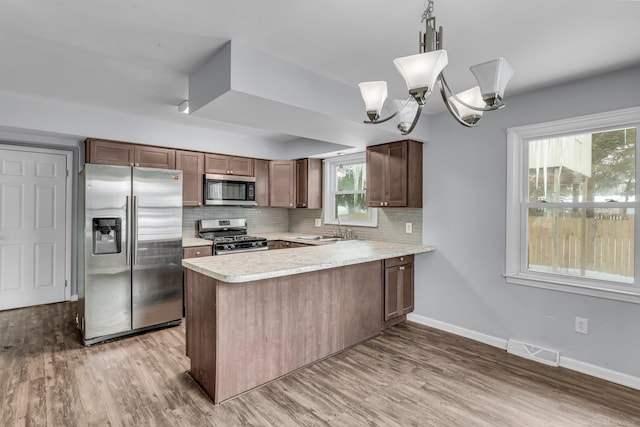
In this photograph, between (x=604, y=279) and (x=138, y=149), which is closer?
(x=604, y=279)

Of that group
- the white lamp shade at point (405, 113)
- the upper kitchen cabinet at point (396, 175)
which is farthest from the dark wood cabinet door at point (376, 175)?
the white lamp shade at point (405, 113)

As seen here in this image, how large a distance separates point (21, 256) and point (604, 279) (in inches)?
247

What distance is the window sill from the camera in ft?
8.47

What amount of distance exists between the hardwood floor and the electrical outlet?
0.35 meters

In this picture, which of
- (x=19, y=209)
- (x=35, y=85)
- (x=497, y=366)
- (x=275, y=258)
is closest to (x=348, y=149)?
(x=275, y=258)

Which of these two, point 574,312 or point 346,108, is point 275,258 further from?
point 574,312

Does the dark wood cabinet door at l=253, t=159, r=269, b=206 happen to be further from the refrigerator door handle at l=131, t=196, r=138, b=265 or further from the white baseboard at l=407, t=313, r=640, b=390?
the white baseboard at l=407, t=313, r=640, b=390

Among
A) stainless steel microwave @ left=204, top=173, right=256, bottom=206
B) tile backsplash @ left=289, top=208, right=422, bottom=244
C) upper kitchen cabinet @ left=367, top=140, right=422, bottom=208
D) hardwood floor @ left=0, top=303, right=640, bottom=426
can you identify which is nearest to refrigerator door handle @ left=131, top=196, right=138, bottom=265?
hardwood floor @ left=0, top=303, right=640, bottom=426

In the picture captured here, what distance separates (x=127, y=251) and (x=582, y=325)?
13.8 ft

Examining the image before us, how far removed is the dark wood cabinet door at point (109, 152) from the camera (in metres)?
3.81

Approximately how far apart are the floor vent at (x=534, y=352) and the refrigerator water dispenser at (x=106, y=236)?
3.93m

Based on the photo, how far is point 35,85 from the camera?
306cm

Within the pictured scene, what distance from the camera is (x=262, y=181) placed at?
211 inches

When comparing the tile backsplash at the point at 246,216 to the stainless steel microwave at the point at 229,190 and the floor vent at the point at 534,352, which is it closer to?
the stainless steel microwave at the point at 229,190
